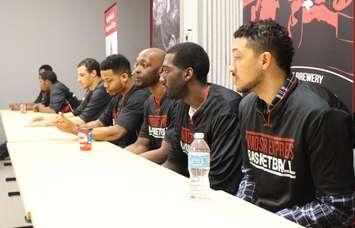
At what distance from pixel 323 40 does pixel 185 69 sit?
2.22 feet

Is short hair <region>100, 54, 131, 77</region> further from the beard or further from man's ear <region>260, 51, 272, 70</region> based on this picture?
man's ear <region>260, 51, 272, 70</region>

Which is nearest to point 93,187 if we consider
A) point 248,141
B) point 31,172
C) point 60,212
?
point 60,212

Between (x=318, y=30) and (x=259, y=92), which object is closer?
(x=259, y=92)

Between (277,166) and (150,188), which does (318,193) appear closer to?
(277,166)

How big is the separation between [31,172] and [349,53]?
1.46 m

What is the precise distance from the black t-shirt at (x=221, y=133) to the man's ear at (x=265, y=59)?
0.39 metres

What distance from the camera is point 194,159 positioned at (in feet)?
5.08

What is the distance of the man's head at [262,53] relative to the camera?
5.76 feet

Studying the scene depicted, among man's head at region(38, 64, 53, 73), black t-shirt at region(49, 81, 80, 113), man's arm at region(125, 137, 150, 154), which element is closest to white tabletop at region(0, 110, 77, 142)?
man's arm at region(125, 137, 150, 154)

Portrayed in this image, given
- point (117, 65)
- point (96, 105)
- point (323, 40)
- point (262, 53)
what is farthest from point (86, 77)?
point (262, 53)

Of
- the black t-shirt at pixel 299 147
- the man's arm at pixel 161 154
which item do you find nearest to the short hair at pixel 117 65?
the man's arm at pixel 161 154

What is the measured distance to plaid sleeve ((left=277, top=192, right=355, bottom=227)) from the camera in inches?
58.8

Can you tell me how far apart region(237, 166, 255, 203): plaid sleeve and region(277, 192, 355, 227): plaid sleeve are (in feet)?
1.06

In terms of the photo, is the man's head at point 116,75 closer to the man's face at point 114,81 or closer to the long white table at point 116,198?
the man's face at point 114,81
